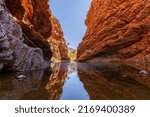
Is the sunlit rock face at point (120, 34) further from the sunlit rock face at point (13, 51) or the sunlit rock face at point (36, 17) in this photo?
the sunlit rock face at point (13, 51)

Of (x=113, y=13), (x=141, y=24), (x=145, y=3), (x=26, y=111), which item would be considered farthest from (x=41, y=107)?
(x=113, y=13)

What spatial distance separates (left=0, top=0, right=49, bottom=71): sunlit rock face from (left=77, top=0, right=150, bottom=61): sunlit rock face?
56.6 feet

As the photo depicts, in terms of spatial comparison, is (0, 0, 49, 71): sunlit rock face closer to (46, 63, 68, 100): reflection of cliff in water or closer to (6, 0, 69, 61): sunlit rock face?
(46, 63, 68, 100): reflection of cliff in water

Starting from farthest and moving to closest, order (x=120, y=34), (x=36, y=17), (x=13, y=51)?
(x=120, y=34)
(x=36, y=17)
(x=13, y=51)

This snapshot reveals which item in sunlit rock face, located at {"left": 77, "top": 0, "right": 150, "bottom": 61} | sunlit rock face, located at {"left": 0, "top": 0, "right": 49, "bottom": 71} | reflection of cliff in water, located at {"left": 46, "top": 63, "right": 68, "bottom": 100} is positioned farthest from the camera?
sunlit rock face, located at {"left": 77, "top": 0, "right": 150, "bottom": 61}

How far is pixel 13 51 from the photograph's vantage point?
12328mm

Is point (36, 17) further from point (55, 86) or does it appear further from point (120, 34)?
point (55, 86)

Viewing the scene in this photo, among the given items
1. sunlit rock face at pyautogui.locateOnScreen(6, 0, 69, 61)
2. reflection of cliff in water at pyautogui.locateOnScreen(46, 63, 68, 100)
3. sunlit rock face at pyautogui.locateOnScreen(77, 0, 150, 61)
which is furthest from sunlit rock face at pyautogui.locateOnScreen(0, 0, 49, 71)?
sunlit rock face at pyautogui.locateOnScreen(77, 0, 150, 61)

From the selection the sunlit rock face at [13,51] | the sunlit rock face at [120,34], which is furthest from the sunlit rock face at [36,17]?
the sunlit rock face at [13,51]

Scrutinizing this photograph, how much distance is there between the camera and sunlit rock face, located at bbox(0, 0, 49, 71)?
1099 cm

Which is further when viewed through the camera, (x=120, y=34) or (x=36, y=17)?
(x=120, y=34)

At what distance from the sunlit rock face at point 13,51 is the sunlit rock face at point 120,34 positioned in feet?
56.6

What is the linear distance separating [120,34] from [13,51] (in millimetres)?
21724

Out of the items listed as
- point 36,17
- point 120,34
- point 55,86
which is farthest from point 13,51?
point 120,34
